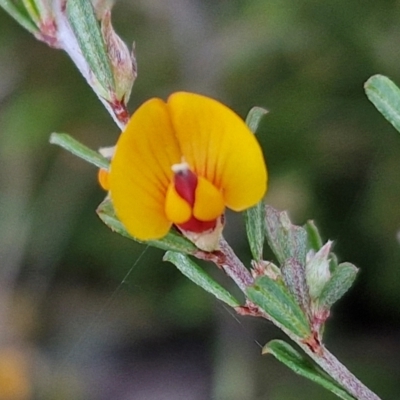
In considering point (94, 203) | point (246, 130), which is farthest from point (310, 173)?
point (246, 130)

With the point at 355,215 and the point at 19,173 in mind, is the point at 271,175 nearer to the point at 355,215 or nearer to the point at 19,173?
the point at 355,215

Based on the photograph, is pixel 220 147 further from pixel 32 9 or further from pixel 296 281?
pixel 32 9

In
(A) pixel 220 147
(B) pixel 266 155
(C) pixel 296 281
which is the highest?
(A) pixel 220 147

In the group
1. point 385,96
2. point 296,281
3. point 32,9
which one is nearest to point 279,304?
point 296,281

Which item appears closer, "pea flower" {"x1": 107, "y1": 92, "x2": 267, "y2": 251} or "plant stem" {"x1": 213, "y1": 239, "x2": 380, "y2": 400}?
"pea flower" {"x1": 107, "y1": 92, "x2": 267, "y2": 251}

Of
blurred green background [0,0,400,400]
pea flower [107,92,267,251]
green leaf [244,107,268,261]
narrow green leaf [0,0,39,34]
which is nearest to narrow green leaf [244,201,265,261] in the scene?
green leaf [244,107,268,261]

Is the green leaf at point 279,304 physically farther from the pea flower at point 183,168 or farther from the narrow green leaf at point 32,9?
the narrow green leaf at point 32,9

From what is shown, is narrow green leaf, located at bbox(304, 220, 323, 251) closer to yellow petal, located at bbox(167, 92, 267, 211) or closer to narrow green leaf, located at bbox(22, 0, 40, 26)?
yellow petal, located at bbox(167, 92, 267, 211)

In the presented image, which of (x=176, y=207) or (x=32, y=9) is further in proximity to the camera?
(x=32, y=9)
